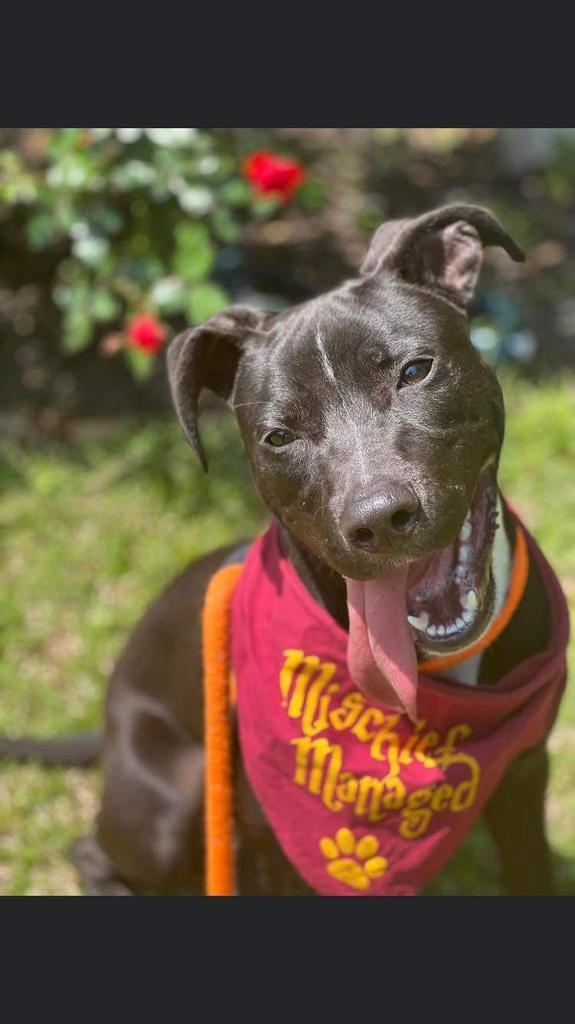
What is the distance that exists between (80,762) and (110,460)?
2.01 metres

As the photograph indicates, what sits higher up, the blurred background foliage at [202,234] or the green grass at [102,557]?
the blurred background foliage at [202,234]

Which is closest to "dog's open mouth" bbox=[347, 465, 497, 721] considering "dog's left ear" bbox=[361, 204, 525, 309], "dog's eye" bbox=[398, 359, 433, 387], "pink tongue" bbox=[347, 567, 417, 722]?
"pink tongue" bbox=[347, 567, 417, 722]

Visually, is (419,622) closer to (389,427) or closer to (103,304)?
(389,427)

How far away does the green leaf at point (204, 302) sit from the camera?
16.5 feet

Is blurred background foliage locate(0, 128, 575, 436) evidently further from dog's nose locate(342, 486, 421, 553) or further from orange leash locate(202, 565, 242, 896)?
dog's nose locate(342, 486, 421, 553)

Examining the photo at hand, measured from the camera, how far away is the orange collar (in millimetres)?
2799

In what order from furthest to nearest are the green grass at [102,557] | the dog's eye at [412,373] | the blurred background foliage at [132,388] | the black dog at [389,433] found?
the blurred background foliage at [132,388] → the green grass at [102,557] → the dog's eye at [412,373] → the black dog at [389,433]

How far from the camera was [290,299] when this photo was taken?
6215 millimetres

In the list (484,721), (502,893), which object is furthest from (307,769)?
(502,893)

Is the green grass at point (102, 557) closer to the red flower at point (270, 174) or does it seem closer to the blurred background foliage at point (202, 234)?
the blurred background foliage at point (202, 234)

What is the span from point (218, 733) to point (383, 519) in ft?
3.57

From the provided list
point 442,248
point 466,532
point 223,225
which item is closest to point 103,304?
point 223,225

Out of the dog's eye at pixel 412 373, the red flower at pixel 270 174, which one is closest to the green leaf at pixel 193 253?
the red flower at pixel 270 174

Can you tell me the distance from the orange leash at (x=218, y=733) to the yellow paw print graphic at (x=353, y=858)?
0.28 m
